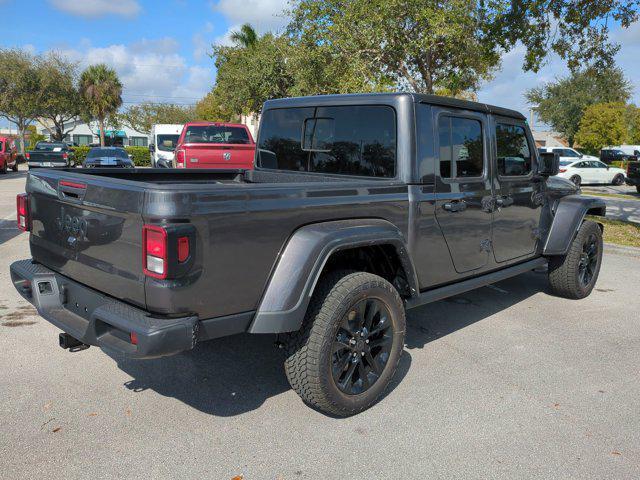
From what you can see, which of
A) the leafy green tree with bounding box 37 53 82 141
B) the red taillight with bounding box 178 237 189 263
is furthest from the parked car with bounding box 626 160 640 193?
the leafy green tree with bounding box 37 53 82 141

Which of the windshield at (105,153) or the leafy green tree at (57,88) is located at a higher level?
the leafy green tree at (57,88)

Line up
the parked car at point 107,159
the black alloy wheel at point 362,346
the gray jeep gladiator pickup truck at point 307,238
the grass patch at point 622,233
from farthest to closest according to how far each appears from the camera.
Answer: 1. the parked car at point 107,159
2. the grass patch at point 622,233
3. the black alloy wheel at point 362,346
4. the gray jeep gladiator pickup truck at point 307,238

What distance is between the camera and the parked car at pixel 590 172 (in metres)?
24.5

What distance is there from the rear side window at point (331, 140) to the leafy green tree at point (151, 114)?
228 ft

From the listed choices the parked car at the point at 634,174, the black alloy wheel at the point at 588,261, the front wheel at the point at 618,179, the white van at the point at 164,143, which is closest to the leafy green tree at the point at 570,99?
the front wheel at the point at 618,179

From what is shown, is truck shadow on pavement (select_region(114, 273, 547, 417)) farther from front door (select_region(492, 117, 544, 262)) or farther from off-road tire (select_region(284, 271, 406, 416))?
front door (select_region(492, 117, 544, 262))

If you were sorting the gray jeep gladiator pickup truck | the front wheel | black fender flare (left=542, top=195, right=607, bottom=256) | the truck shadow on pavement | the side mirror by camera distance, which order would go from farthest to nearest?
the front wheel → black fender flare (left=542, top=195, right=607, bottom=256) → the side mirror → the truck shadow on pavement → the gray jeep gladiator pickup truck

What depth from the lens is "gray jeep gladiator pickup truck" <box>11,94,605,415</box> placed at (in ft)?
8.46

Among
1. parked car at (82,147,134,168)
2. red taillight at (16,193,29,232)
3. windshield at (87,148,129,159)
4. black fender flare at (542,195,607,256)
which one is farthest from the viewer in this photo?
windshield at (87,148,129,159)

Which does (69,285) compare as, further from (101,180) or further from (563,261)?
(563,261)

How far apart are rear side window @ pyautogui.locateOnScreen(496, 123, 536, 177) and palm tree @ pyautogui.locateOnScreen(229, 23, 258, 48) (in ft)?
109

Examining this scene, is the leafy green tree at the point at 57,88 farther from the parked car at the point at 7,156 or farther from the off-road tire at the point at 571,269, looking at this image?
the off-road tire at the point at 571,269

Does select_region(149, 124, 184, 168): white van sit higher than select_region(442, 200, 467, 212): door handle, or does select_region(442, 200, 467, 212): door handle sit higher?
select_region(149, 124, 184, 168): white van

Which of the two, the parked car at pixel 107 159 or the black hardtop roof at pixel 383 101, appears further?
the parked car at pixel 107 159
